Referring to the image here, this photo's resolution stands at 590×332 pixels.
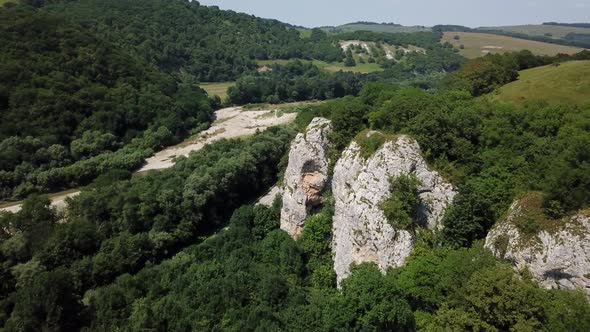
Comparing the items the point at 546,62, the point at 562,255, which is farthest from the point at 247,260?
the point at 546,62

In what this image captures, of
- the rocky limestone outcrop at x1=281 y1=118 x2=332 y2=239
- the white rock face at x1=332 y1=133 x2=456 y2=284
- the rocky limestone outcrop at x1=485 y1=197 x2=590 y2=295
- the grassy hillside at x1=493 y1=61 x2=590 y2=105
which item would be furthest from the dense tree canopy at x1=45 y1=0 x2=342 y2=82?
the rocky limestone outcrop at x1=485 y1=197 x2=590 y2=295

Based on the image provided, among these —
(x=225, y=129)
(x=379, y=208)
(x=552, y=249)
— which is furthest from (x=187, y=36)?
(x=552, y=249)

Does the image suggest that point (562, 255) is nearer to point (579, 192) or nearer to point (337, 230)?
point (579, 192)

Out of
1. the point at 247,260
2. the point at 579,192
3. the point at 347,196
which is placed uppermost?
the point at 579,192

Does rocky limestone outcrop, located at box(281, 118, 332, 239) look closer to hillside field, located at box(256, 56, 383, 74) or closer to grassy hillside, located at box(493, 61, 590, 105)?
grassy hillside, located at box(493, 61, 590, 105)

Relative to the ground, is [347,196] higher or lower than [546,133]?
lower

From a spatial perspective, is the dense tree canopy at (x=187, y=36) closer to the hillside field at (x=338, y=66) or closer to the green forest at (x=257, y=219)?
the hillside field at (x=338, y=66)

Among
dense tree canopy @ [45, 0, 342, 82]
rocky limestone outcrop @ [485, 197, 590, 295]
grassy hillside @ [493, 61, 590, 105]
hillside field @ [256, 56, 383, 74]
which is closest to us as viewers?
rocky limestone outcrop @ [485, 197, 590, 295]
